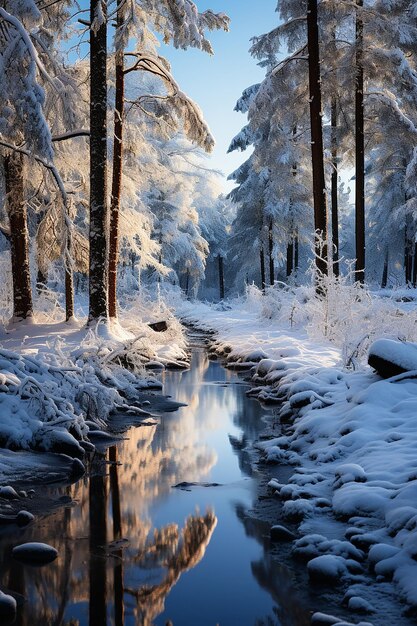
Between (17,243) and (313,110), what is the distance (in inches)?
287

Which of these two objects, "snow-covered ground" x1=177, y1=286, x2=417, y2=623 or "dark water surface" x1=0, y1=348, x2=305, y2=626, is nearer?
"dark water surface" x1=0, y1=348, x2=305, y2=626

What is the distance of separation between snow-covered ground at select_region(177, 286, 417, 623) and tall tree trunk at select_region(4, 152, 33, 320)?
18.3 feet

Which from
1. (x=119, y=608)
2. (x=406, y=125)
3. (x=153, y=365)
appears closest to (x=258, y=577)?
A: (x=119, y=608)

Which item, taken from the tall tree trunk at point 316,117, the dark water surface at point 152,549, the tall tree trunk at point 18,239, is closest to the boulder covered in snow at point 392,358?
the dark water surface at point 152,549

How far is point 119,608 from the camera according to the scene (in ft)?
10.6

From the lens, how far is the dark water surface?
3.22 metres

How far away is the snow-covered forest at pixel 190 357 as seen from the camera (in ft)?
12.4

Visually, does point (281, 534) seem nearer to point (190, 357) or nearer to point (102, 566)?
point (102, 566)

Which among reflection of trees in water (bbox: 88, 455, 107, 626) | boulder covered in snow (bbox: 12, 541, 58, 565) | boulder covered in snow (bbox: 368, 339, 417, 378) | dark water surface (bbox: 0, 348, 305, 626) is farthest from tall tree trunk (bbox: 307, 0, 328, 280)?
boulder covered in snow (bbox: 12, 541, 58, 565)

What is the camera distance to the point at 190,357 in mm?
15062

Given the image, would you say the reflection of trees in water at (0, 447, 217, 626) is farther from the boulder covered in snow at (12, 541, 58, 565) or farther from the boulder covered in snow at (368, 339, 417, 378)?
the boulder covered in snow at (368, 339, 417, 378)

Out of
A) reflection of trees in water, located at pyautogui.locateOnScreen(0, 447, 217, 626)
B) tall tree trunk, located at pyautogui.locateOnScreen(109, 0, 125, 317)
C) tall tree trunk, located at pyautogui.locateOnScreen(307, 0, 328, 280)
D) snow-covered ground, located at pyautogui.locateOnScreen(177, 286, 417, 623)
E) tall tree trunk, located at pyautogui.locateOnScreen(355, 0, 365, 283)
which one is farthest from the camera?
tall tree trunk, located at pyautogui.locateOnScreen(355, 0, 365, 283)

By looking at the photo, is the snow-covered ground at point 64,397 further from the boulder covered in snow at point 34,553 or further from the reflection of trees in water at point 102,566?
the boulder covered in snow at point 34,553

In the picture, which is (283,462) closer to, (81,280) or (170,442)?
(170,442)
